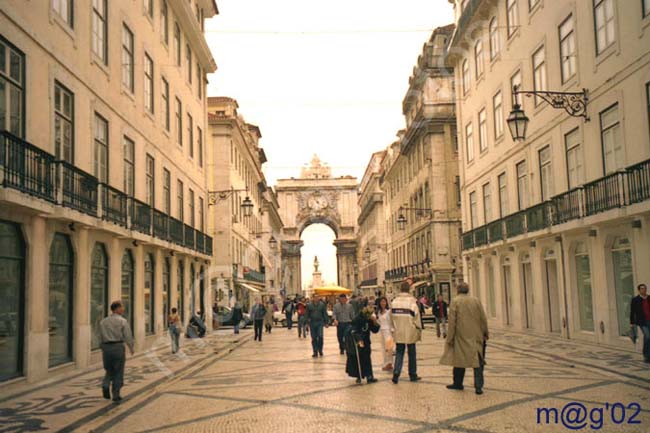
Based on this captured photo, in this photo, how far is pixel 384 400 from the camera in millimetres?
9961

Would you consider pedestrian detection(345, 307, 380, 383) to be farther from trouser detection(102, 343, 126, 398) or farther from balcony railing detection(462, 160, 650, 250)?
balcony railing detection(462, 160, 650, 250)

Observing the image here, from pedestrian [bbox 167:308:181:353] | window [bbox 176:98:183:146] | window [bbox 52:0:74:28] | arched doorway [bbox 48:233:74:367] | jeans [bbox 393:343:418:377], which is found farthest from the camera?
window [bbox 176:98:183:146]

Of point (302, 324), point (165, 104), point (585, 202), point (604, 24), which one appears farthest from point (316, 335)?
point (165, 104)

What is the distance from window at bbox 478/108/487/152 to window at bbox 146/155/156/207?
46.4 feet

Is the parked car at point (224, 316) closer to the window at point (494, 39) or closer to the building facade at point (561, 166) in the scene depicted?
the building facade at point (561, 166)

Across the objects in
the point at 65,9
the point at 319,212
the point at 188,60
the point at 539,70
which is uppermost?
the point at 319,212

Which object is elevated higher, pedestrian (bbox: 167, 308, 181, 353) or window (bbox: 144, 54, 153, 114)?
window (bbox: 144, 54, 153, 114)

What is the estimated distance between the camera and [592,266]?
19.5 meters

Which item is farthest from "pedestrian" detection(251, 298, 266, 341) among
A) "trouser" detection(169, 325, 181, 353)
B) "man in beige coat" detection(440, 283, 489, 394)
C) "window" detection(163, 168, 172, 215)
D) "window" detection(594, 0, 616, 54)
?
"man in beige coat" detection(440, 283, 489, 394)

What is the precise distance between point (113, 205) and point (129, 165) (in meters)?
3.07

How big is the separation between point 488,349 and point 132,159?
11.5 metres

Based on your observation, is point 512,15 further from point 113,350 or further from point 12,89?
point 113,350

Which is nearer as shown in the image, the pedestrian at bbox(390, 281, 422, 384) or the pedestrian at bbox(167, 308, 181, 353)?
the pedestrian at bbox(390, 281, 422, 384)

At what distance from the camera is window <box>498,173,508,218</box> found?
27672mm
